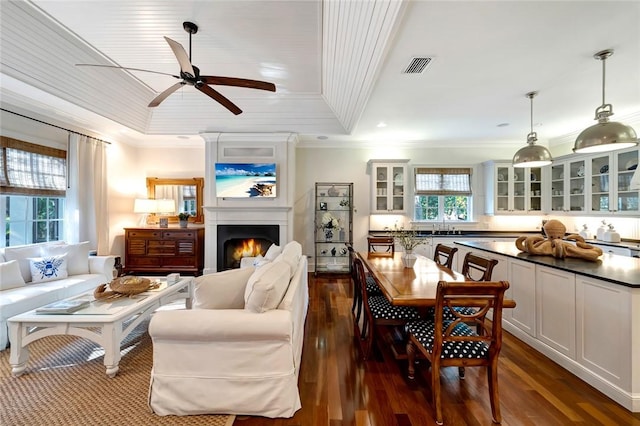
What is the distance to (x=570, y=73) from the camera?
112 inches

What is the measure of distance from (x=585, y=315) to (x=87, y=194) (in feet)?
20.9

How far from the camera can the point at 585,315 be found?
6.93 feet

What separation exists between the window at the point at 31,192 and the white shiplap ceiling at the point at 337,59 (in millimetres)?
573

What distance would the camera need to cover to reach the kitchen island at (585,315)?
183 centimetres

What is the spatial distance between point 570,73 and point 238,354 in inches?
158

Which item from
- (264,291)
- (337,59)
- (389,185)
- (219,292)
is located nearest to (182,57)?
(337,59)

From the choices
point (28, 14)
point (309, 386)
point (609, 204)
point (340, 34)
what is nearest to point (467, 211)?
point (609, 204)

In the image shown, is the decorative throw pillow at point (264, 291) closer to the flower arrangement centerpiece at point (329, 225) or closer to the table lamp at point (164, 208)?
the flower arrangement centerpiece at point (329, 225)

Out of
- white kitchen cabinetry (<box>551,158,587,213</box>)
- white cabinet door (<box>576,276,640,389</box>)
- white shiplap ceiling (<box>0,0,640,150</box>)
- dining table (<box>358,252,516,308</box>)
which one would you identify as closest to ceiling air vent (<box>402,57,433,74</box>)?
white shiplap ceiling (<box>0,0,640,150</box>)

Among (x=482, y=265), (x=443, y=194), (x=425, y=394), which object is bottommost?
(x=425, y=394)

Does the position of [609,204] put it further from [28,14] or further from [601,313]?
[28,14]

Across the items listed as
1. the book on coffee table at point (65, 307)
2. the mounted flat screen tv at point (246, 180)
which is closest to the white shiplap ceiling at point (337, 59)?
the mounted flat screen tv at point (246, 180)

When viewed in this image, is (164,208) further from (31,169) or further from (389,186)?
(389,186)

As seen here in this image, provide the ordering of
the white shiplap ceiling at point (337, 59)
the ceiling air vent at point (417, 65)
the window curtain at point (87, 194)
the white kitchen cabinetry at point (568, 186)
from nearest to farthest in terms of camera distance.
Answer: the white shiplap ceiling at point (337, 59), the ceiling air vent at point (417, 65), the window curtain at point (87, 194), the white kitchen cabinetry at point (568, 186)
